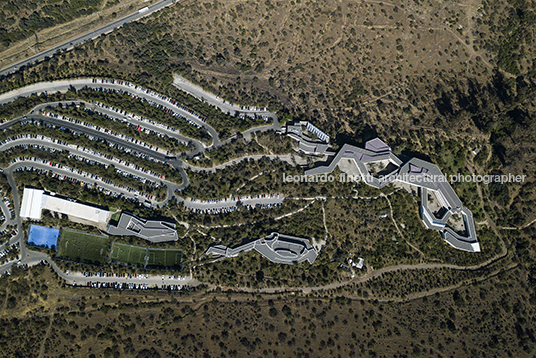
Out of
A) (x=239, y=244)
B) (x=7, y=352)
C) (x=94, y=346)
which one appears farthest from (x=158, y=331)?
(x=7, y=352)

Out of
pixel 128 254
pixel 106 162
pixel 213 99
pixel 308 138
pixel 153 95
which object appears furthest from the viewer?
pixel 213 99

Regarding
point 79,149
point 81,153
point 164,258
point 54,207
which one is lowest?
point 164,258

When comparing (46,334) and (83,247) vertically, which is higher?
(83,247)

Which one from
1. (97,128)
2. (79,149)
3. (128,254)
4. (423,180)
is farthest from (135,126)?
(423,180)

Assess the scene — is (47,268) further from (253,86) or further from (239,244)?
(253,86)

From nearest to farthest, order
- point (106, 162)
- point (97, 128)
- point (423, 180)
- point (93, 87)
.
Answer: point (106, 162)
point (97, 128)
point (423, 180)
point (93, 87)

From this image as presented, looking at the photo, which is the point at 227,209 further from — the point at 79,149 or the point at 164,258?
the point at 79,149

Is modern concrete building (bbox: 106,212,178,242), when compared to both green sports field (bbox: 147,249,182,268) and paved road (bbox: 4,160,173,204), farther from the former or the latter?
paved road (bbox: 4,160,173,204)

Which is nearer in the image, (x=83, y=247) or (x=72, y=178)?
(x=83, y=247)

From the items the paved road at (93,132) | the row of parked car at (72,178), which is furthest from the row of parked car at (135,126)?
the row of parked car at (72,178)
